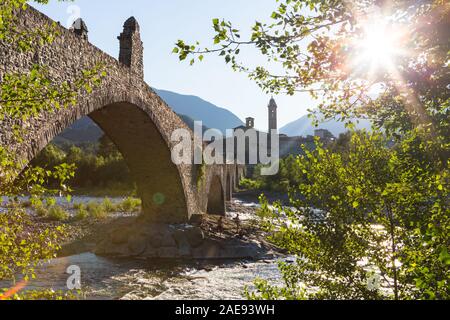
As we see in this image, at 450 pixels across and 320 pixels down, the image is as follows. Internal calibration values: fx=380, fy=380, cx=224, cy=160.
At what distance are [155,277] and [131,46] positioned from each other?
8935mm

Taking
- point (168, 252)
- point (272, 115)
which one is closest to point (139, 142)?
point (168, 252)

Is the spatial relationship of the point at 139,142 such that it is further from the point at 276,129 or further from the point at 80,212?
the point at 276,129

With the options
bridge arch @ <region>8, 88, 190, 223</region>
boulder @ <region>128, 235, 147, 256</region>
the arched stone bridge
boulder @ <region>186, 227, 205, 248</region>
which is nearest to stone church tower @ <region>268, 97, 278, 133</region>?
the arched stone bridge

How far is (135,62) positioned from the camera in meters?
14.7

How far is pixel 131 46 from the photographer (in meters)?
14.5

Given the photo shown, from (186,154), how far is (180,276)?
8.08m

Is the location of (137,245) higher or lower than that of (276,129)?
lower

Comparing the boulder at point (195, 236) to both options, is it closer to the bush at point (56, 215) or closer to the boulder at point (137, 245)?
the boulder at point (137, 245)

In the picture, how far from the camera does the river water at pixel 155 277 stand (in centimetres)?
1241

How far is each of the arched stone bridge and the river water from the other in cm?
468

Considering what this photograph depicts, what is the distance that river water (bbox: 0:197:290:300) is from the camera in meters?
12.4
